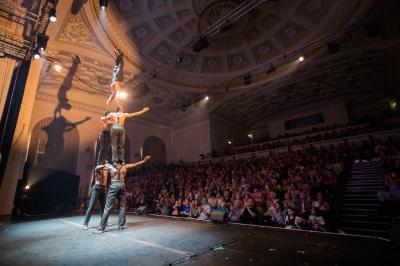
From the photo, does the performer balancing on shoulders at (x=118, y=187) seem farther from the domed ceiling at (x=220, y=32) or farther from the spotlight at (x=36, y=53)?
the domed ceiling at (x=220, y=32)

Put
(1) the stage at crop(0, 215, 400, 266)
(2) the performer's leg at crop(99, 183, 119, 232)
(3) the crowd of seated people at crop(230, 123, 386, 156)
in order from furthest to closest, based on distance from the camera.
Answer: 1. (3) the crowd of seated people at crop(230, 123, 386, 156)
2. (2) the performer's leg at crop(99, 183, 119, 232)
3. (1) the stage at crop(0, 215, 400, 266)

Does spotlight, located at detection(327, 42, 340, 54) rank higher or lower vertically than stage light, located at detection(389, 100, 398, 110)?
higher

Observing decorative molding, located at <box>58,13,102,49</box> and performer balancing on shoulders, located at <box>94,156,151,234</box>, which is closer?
performer balancing on shoulders, located at <box>94,156,151,234</box>

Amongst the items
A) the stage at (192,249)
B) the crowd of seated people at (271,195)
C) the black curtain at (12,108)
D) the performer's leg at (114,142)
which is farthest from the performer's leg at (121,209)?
the black curtain at (12,108)

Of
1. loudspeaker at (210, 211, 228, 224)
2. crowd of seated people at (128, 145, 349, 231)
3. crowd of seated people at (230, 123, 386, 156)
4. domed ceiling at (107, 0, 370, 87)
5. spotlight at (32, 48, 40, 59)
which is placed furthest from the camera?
crowd of seated people at (230, 123, 386, 156)

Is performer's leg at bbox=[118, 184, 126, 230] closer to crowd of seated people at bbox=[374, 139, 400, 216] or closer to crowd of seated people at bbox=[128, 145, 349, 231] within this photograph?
crowd of seated people at bbox=[128, 145, 349, 231]

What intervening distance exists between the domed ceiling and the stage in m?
8.34

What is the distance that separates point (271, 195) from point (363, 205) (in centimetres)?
261

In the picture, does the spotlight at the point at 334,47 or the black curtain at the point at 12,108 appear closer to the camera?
the black curtain at the point at 12,108

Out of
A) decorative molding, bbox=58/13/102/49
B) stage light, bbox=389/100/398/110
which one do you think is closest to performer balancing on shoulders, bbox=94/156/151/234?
decorative molding, bbox=58/13/102/49

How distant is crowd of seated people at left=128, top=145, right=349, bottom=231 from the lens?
5779 mm

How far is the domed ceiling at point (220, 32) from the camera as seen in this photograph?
34.7 ft

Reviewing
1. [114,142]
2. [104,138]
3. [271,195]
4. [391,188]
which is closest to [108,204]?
[114,142]

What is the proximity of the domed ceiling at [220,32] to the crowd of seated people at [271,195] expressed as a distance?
22.0ft
